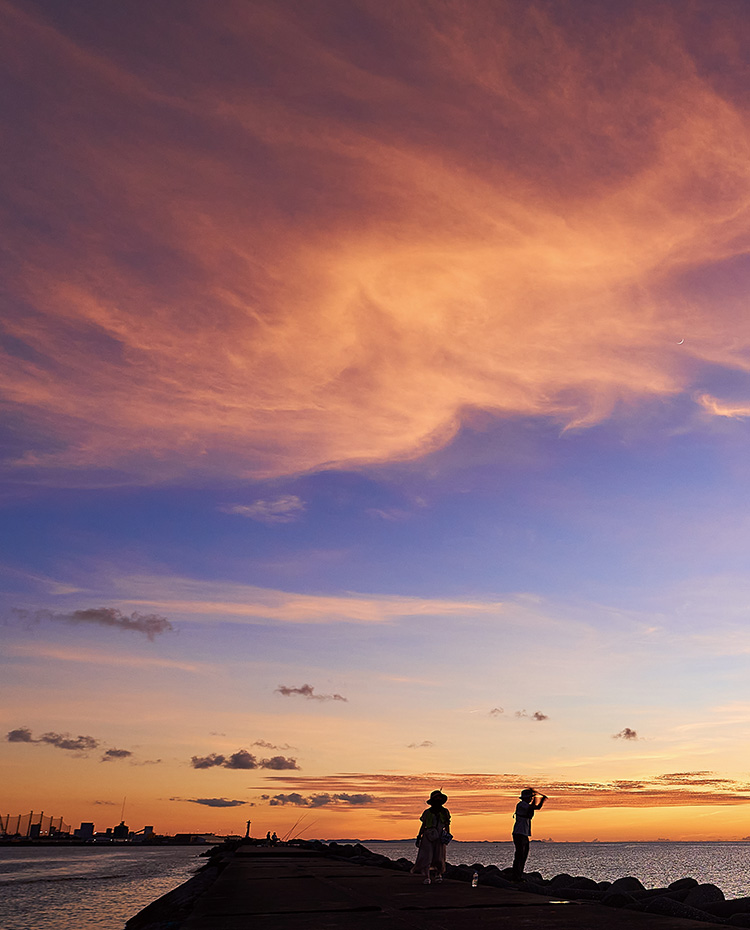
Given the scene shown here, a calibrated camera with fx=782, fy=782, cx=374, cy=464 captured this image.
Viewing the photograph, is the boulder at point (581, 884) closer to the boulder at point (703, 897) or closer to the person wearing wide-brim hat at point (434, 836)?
the person wearing wide-brim hat at point (434, 836)

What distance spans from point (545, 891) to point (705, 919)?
7.22 meters

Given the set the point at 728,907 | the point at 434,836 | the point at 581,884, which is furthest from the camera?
the point at 581,884

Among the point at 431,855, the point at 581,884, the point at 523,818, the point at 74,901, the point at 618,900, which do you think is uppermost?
the point at 523,818

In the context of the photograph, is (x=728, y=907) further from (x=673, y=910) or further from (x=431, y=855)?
(x=431, y=855)

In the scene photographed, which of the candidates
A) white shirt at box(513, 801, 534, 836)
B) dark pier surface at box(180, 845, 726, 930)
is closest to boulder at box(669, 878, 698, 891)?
white shirt at box(513, 801, 534, 836)

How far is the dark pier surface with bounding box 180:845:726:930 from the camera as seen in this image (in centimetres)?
1029

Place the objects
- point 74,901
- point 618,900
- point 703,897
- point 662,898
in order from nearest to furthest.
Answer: point 662,898, point 618,900, point 703,897, point 74,901

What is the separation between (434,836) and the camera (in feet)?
56.3

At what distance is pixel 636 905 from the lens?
12.2 meters

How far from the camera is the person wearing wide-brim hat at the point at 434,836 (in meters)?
17.0

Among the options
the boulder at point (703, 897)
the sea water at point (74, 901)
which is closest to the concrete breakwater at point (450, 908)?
the boulder at point (703, 897)

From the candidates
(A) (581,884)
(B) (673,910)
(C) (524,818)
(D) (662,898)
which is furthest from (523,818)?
(B) (673,910)

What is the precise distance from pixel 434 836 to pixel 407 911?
17.1 feet

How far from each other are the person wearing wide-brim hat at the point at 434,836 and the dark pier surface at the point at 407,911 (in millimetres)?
403
